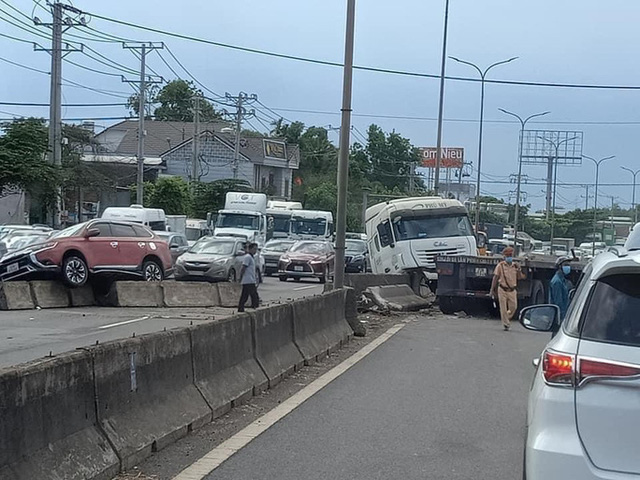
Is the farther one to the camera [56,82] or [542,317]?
[56,82]

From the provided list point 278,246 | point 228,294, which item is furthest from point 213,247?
point 278,246

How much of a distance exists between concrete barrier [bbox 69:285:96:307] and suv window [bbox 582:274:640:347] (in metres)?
19.6

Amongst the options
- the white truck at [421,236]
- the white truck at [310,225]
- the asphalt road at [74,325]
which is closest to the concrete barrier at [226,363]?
the asphalt road at [74,325]

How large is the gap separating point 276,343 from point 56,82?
28.3 meters

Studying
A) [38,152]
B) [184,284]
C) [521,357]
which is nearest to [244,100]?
[38,152]

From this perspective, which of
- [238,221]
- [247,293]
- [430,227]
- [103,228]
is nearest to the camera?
[247,293]

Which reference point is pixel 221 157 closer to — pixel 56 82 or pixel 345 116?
pixel 56 82

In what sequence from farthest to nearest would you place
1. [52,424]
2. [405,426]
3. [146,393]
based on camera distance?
[405,426]
[146,393]
[52,424]

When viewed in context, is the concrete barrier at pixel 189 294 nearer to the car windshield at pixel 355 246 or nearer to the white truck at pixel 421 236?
the white truck at pixel 421 236

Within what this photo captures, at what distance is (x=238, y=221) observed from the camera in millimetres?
42625

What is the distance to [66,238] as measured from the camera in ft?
72.5

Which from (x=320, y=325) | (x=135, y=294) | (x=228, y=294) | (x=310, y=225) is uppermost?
(x=310, y=225)

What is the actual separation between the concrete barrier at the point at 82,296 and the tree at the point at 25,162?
49.9 ft

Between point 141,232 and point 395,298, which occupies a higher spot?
point 141,232
